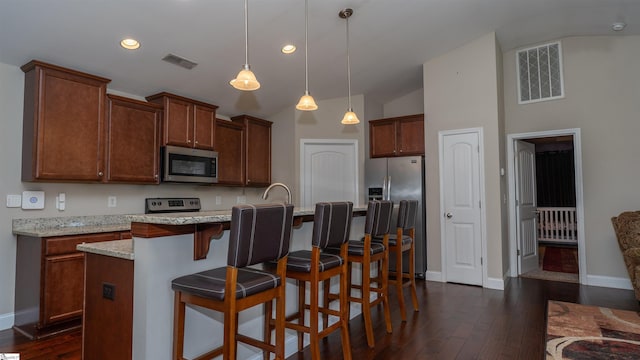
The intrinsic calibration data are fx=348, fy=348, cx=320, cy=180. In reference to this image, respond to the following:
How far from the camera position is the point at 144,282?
1.76m

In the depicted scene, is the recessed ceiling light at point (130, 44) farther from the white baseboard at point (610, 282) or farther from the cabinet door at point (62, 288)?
the white baseboard at point (610, 282)

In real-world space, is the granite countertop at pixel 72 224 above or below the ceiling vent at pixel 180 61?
below

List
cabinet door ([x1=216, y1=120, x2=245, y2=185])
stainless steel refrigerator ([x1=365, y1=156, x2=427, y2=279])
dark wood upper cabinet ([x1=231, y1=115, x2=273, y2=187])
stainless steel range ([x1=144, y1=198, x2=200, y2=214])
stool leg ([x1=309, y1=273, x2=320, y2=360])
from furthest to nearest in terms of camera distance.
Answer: dark wood upper cabinet ([x1=231, y1=115, x2=273, y2=187])
stainless steel refrigerator ([x1=365, y1=156, x2=427, y2=279])
cabinet door ([x1=216, y1=120, x2=245, y2=185])
stainless steel range ([x1=144, y1=198, x2=200, y2=214])
stool leg ([x1=309, y1=273, x2=320, y2=360])

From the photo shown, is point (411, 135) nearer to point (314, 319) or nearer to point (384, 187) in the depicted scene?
point (384, 187)

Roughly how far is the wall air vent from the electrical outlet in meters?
5.20

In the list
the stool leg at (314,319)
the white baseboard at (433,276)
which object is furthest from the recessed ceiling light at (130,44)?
the white baseboard at (433,276)

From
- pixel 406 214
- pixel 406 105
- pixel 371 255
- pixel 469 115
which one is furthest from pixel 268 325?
pixel 406 105

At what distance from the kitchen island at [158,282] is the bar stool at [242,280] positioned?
3.6 inches

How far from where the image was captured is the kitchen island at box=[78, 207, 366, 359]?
1.77m

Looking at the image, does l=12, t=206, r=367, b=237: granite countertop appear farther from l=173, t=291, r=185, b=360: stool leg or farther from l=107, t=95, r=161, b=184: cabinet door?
l=173, t=291, r=185, b=360: stool leg

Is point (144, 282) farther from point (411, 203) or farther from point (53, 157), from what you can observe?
point (411, 203)

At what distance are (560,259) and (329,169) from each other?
4.37 metres

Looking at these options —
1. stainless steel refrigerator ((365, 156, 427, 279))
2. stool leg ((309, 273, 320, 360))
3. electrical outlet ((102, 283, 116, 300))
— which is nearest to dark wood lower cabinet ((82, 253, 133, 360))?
electrical outlet ((102, 283, 116, 300))

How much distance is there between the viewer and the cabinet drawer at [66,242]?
284 centimetres
